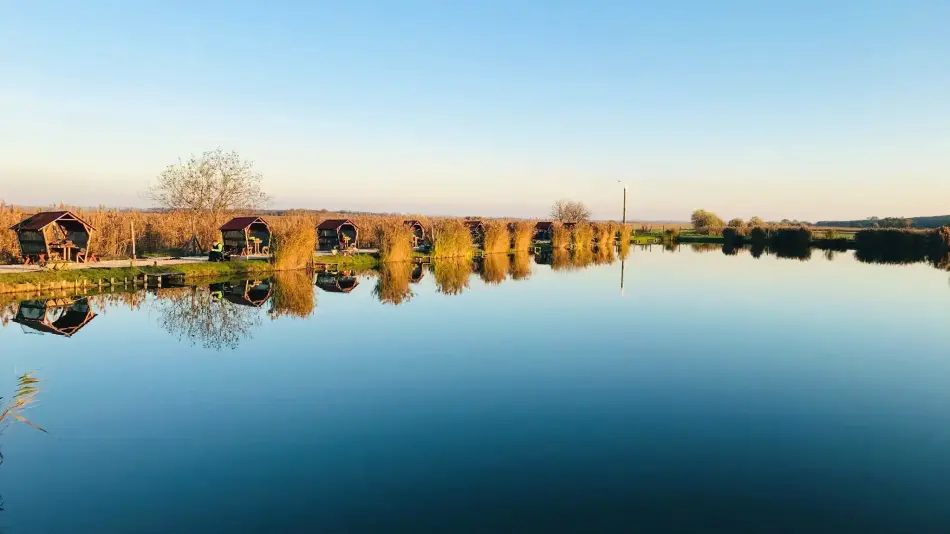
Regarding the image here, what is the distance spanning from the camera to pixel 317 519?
17.5 feet

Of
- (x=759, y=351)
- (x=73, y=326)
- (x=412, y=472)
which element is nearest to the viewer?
(x=412, y=472)

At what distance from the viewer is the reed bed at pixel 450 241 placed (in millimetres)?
32719

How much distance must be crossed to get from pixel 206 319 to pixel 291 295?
394 cm

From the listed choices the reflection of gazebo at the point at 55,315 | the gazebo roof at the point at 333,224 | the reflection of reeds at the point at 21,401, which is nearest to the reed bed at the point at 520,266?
the gazebo roof at the point at 333,224

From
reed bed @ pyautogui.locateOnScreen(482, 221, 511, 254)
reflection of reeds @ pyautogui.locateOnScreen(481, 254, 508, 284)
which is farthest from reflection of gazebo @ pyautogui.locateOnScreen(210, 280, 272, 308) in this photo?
reed bed @ pyautogui.locateOnScreen(482, 221, 511, 254)

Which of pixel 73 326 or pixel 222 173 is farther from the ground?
pixel 222 173

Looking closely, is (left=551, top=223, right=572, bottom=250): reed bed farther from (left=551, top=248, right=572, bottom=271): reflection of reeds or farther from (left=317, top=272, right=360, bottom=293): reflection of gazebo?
(left=317, top=272, right=360, bottom=293): reflection of gazebo

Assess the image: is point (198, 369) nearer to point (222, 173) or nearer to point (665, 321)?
point (665, 321)

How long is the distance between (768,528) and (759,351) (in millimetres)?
7590

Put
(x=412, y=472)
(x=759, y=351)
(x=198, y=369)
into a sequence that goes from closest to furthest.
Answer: (x=412, y=472) < (x=198, y=369) < (x=759, y=351)

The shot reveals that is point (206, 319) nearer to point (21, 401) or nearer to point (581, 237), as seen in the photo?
point (21, 401)

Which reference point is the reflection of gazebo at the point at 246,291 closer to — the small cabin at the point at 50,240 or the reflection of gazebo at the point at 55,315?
the reflection of gazebo at the point at 55,315

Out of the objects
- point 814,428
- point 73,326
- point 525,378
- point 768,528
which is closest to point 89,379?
point 73,326

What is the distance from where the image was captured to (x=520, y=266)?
1226 inches
